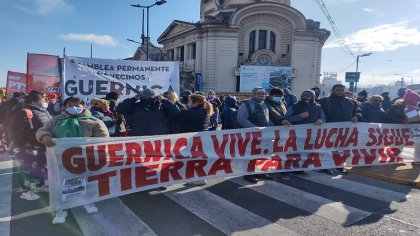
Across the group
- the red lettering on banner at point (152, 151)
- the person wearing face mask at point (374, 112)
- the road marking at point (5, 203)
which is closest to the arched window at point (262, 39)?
the person wearing face mask at point (374, 112)

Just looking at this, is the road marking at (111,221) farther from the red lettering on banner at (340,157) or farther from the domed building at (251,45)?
the domed building at (251,45)

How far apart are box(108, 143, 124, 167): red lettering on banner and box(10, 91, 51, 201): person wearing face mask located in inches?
47.3

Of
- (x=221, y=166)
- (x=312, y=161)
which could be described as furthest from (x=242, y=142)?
(x=312, y=161)

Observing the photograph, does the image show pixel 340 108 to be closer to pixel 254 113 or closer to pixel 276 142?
pixel 276 142

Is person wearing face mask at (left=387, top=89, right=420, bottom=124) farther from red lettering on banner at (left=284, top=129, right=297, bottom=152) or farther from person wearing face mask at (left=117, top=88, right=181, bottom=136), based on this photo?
person wearing face mask at (left=117, top=88, right=181, bottom=136)

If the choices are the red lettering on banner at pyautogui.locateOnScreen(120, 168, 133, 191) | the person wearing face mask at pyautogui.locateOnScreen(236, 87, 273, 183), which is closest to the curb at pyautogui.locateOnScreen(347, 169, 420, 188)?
the person wearing face mask at pyautogui.locateOnScreen(236, 87, 273, 183)

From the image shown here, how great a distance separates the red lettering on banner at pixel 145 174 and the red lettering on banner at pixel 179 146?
1.21 ft

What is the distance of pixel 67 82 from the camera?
6.09 metres

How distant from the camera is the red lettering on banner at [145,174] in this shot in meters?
4.61

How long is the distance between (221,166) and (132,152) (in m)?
1.59

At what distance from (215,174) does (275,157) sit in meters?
1.29

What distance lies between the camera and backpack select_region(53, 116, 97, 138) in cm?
413

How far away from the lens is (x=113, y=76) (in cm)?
670

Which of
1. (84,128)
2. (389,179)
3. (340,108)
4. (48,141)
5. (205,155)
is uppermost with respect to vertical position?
(340,108)
